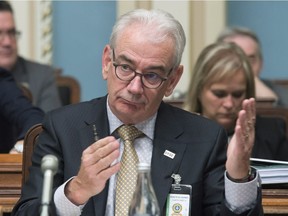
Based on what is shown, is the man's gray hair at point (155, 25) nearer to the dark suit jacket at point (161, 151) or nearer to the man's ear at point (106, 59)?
the man's ear at point (106, 59)

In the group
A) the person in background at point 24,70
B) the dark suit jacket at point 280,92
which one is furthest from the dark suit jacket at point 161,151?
the dark suit jacket at point 280,92

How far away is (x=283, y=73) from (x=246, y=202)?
4633 millimetres

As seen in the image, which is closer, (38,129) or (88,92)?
(38,129)

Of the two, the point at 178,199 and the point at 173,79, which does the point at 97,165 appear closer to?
the point at 178,199

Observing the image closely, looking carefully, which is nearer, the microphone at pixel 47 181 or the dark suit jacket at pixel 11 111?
the microphone at pixel 47 181

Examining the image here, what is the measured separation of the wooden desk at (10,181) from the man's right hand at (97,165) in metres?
0.69

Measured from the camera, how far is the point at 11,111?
4785 mm

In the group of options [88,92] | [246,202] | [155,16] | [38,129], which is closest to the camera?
[246,202]

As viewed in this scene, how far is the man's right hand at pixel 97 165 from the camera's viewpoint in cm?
269

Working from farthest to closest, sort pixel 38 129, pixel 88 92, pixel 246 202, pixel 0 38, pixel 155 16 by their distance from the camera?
1. pixel 88 92
2. pixel 0 38
3. pixel 38 129
4. pixel 155 16
5. pixel 246 202

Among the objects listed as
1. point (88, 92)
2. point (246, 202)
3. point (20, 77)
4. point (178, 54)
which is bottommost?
point (88, 92)

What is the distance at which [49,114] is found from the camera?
330 centimetres

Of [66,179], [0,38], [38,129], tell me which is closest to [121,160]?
[66,179]

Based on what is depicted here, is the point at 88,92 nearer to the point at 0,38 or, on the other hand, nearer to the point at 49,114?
the point at 0,38
